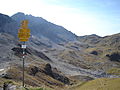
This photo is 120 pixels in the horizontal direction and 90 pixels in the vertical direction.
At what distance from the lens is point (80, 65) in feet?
648

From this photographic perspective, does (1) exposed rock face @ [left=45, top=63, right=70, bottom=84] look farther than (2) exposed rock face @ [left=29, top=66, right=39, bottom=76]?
Yes

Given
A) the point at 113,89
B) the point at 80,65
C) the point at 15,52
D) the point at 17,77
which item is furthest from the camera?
the point at 80,65

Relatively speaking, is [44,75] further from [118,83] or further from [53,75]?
[118,83]

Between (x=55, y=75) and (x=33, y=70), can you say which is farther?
(x=55, y=75)

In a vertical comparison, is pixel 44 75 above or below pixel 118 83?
below

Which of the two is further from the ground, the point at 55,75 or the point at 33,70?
the point at 33,70

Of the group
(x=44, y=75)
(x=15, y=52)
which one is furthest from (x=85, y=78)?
(x=15, y=52)

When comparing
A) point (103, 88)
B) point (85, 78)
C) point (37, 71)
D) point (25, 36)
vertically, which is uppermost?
point (25, 36)

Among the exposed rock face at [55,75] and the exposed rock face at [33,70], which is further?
the exposed rock face at [55,75]

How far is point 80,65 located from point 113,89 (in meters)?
169

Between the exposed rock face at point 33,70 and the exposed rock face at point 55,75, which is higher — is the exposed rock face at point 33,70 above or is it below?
above

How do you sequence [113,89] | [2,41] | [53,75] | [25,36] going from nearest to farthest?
[113,89] → [25,36] → [53,75] → [2,41]

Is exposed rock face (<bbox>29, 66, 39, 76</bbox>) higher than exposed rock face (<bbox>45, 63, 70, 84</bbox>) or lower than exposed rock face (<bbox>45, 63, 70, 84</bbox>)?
higher

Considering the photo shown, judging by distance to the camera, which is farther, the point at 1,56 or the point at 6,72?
the point at 1,56
